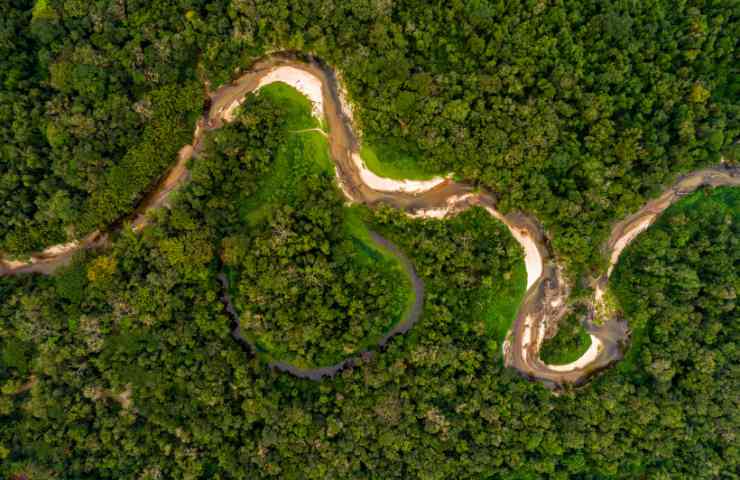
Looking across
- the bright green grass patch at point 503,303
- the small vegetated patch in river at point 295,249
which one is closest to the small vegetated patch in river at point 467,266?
the bright green grass patch at point 503,303

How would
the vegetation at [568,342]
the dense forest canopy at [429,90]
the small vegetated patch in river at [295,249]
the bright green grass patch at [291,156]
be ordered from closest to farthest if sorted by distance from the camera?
1. the dense forest canopy at [429,90]
2. the small vegetated patch in river at [295,249]
3. the vegetation at [568,342]
4. the bright green grass patch at [291,156]

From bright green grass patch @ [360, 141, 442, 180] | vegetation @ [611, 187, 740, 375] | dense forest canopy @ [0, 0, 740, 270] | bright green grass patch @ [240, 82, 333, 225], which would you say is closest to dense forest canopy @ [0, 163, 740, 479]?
vegetation @ [611, 187, 740, 375]

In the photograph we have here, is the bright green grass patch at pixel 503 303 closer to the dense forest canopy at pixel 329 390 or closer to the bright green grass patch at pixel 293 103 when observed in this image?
the dense forest canopy at pixel 329 390

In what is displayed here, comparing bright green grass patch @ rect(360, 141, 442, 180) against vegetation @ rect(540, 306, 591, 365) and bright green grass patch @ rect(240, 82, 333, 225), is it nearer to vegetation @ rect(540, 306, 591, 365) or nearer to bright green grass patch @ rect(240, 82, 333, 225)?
bright green grass patch @ rect(240, 82, 333, 225)

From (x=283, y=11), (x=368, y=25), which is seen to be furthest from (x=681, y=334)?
(x=283, y=11)

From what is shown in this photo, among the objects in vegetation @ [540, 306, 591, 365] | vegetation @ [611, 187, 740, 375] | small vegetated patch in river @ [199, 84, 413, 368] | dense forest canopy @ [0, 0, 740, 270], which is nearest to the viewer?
dense forest canopy @ [0, 0, 740, 270]

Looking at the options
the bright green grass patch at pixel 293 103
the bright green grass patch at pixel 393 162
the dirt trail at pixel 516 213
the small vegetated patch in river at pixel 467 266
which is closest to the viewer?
the small vegetated patch in river at pixel 467 266
